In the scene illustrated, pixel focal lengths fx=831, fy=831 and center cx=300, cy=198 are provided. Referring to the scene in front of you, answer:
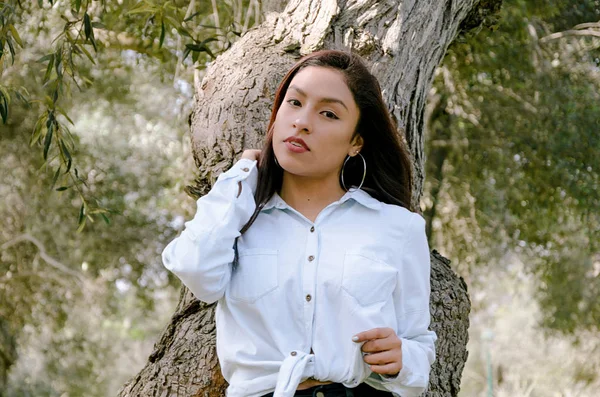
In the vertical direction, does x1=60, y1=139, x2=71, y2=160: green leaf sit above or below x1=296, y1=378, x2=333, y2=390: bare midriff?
below

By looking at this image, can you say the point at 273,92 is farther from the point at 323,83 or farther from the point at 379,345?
the point at 379,345

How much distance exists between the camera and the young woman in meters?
2.17

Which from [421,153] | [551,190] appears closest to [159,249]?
[551,190]

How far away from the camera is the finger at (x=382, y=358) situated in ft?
6.95

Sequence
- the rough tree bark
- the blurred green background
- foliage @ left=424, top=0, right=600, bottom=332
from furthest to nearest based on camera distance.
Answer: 1. foliage @ left=424, top=0, right=600, bottom=332
2. the blurred green background
3. the rough tree bark

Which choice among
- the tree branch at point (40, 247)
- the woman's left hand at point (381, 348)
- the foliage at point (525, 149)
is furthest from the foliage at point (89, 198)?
the woman's left hand at point (381, 348)

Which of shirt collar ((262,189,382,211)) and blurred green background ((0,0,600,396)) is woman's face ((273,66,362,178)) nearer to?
shirt collar ((262,189,382,211))

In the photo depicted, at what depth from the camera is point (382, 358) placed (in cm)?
212

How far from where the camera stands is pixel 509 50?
26.5ft

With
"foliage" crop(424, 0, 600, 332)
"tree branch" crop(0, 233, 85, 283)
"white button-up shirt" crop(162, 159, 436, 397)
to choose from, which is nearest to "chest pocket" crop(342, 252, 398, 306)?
"white button-up shirt" crop(162, 159, 436, 397)

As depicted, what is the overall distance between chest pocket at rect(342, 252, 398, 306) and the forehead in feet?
1.50

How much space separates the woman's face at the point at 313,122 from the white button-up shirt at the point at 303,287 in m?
0.14

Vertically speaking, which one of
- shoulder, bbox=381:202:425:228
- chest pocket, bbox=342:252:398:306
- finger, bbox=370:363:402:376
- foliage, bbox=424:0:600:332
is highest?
shoulder, bbox=381:202:425:228

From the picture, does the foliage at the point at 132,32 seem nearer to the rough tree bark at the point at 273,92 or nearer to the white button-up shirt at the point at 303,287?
the rough tree bark at the point at 273,92
